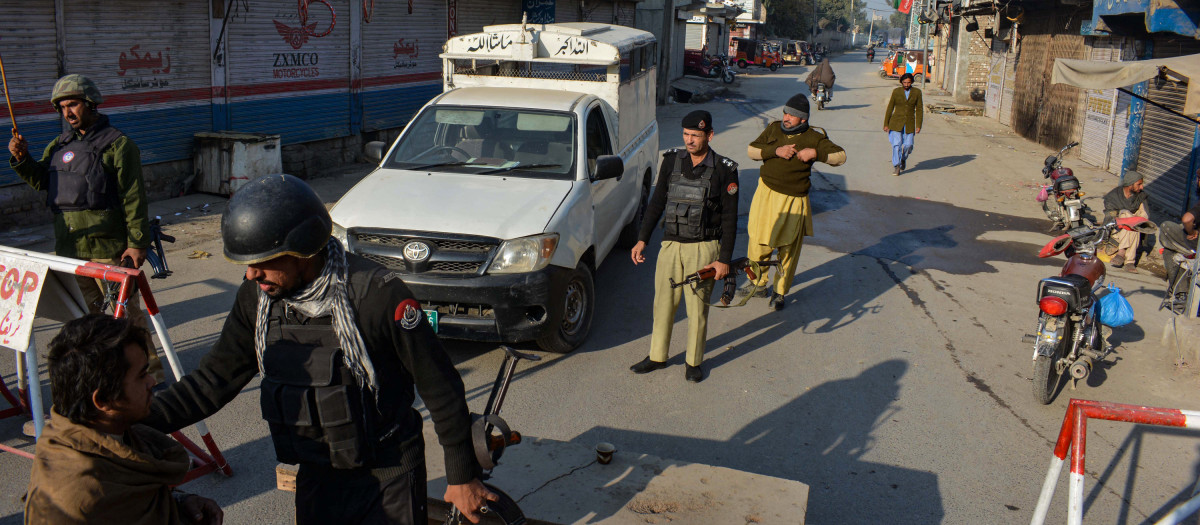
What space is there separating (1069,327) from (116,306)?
18.9 ft

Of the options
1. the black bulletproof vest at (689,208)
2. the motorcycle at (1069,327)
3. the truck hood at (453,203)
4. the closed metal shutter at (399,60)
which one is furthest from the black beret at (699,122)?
the closed metal shutter at (399,60)

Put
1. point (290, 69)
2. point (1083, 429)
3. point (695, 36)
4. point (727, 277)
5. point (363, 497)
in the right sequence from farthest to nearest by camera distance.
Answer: point (695, 36) < point (290, 69) < point (727, 277) < point (1083, 429) < point (363, 497)

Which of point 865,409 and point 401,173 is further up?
point 401,173

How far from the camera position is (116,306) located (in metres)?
4.11

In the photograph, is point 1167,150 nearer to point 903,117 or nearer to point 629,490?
point 903,117

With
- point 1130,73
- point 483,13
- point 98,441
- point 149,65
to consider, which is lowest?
point 98,441

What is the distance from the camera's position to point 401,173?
6727mm

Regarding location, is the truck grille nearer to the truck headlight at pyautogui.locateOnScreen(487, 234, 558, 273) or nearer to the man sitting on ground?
the truck headlight at pyautogui.locateOnScreen(487, 234, 558, 273)

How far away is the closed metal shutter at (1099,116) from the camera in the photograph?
1577 cm

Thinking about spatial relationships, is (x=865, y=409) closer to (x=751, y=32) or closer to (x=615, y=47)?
(x=615, y=47)

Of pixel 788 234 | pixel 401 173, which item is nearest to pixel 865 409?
pixel 788 234

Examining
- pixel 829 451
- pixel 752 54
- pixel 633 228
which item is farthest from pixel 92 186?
pixel 752 54

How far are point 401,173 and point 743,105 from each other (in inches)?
917

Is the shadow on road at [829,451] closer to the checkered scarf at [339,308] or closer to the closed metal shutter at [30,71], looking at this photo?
the checkered scarf at [339,308]
